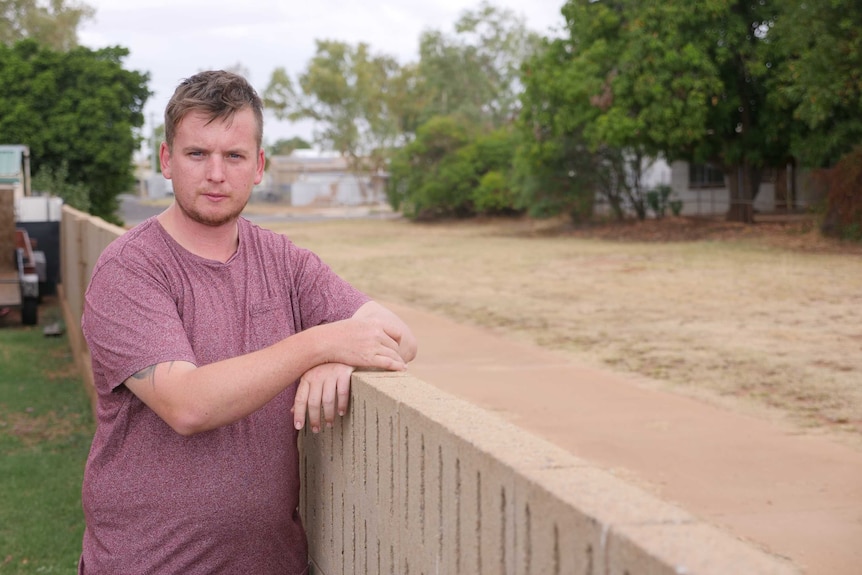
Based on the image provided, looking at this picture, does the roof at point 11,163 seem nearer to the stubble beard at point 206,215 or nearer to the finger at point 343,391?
the stubble beard at point 206,215

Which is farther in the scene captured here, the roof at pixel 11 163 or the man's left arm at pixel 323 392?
the roof at pixel 11 163

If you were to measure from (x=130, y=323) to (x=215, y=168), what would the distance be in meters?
0.48

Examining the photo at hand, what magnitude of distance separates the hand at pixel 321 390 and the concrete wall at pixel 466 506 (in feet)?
0.13

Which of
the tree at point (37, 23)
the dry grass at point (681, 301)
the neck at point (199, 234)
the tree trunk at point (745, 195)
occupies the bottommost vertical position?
the dry grass at point (681, 301)

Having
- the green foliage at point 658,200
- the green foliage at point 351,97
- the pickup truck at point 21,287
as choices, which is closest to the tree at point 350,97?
the green foliage at point 351,97

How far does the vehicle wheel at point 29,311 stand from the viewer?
14.3 meters

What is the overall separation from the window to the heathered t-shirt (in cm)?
4037

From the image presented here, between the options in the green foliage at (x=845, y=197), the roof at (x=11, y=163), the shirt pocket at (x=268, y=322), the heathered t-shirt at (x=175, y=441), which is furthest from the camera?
the green foliage at (x=845, y=197)

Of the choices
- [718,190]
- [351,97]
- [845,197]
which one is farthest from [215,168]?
[351,97]

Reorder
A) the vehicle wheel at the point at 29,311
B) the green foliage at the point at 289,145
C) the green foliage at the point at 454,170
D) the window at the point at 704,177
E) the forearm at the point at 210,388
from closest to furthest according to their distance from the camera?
the forearm at the point at 210,388 → the vehicle wheel at the point at 29,311 → the window at the point at 704,177 → the green foliage at the point at 454,170 → the green foliage at the point at 289,145

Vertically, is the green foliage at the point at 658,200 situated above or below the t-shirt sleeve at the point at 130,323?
above

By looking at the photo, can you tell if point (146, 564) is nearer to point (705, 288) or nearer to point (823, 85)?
point (705, 288)

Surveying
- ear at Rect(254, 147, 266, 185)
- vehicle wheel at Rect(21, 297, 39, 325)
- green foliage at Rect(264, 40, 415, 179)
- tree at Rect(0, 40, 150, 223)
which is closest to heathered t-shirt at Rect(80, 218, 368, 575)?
ear at Rect(254, 147, 266, 185)

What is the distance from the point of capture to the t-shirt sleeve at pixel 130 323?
2631mm
